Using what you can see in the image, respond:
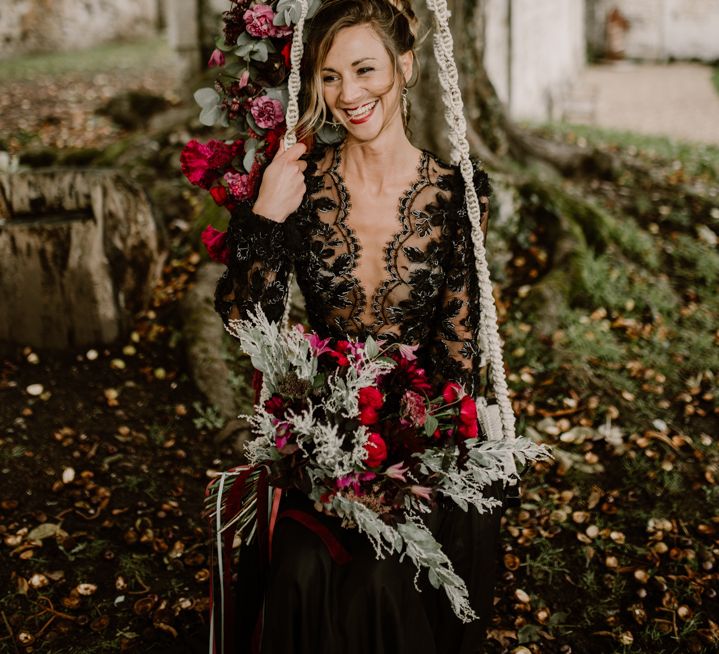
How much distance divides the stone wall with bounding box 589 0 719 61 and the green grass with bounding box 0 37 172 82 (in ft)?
37.6

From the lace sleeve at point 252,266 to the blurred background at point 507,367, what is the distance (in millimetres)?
1439

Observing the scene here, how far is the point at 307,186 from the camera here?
2.64 metres

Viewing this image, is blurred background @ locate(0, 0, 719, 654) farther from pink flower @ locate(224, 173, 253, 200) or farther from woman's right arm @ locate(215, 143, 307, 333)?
pink flower @ locate(224, 173, 253, 200)

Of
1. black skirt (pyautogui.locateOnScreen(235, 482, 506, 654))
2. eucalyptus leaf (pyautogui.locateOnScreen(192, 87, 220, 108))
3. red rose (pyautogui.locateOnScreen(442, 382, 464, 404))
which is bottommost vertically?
black skirt (pyautogui.locateOnScreen(235, 482, 506, 654))

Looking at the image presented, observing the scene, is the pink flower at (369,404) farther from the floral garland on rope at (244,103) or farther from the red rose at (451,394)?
the floral garland on rope at (244,103)

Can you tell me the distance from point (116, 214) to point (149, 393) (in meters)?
1.08

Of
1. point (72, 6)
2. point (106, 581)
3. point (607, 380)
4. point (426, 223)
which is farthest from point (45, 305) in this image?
point (72, 6)

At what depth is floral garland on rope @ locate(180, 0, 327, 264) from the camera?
257 cm

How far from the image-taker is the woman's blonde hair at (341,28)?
7.97 feet

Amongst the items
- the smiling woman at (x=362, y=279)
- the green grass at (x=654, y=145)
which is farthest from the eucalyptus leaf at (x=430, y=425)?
the green grass at (x=654, y=145)

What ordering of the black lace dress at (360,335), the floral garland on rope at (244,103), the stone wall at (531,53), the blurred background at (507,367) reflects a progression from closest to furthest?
the black lace dress at (360,335) → the floral garland on rope at (244,103) → the blurred background at (507,367) → the stone wall at (531,53)

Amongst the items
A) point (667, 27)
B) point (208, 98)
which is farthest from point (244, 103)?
A: point (667, 27)

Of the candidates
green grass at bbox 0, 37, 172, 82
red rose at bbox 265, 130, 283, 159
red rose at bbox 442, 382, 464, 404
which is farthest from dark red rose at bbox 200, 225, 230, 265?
green grass at bbox 0, 37, 172, 82

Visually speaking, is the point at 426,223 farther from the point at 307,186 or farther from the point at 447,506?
the point at 447,506
